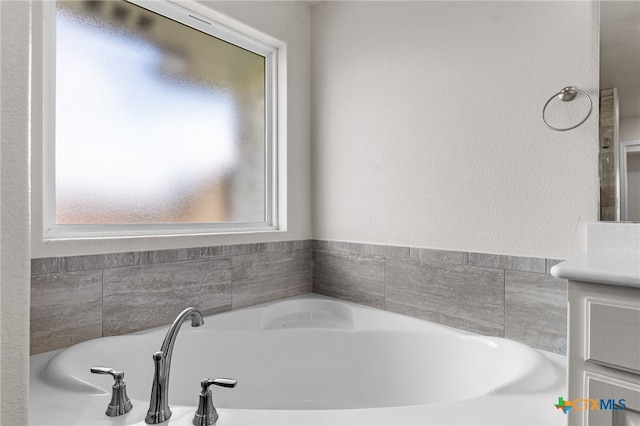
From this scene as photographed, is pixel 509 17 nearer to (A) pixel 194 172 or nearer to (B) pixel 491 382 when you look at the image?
(B) pixel 491 382

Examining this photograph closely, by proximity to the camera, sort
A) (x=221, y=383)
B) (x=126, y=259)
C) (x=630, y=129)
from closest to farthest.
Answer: (x=221, y=383), (x=630, y=129), (x=126, y=259)

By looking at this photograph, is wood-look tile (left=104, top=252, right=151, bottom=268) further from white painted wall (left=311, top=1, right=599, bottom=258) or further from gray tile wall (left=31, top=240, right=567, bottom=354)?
white painted wall (left=311, top=1, right=599, bottom=258)

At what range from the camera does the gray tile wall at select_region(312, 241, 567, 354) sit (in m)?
1.51

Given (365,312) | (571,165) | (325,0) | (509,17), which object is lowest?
(365,312)

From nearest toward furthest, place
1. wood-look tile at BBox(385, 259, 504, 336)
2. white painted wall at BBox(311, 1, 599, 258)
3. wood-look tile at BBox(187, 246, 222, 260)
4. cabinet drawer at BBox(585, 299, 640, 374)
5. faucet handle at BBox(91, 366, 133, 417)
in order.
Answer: cabinet drawer at BBox(585, 299, 640, 374), faucet handle at BBox(91, 366, 133, 417), white painted wall at BBox(311, 1, 599, 258), wood-look tile at BBox(385, 259, 504, 336), wood-look tile at BBox(187, 246, 222, 260)

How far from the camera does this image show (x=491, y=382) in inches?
57.4

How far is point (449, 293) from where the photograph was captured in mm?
1777

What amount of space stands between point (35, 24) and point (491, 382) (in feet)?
7.15

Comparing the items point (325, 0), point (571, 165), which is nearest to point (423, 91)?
point (571, 165)

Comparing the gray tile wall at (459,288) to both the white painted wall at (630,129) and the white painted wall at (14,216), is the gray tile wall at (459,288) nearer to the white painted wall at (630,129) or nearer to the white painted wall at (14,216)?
the white painted wall at (630,129)

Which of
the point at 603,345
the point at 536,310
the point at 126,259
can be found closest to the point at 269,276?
the point at 126,259

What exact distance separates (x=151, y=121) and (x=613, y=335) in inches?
75.8

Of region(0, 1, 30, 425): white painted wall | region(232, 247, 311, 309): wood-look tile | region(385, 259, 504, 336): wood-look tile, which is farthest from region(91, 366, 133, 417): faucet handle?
region(385, 259, 504, 336): wood-look tile

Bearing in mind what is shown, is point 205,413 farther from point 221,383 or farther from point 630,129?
point 630,129
